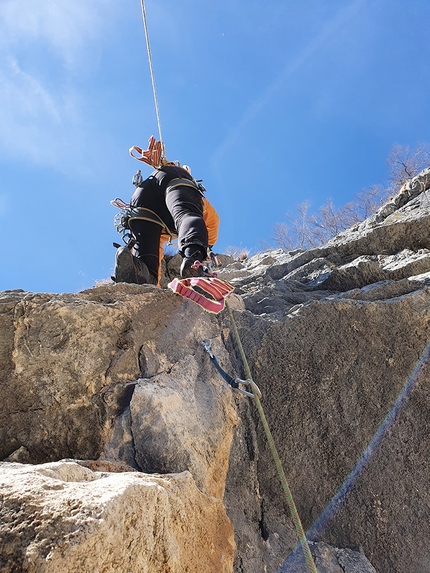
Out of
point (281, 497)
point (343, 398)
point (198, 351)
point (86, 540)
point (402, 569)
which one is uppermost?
point (198, 351)

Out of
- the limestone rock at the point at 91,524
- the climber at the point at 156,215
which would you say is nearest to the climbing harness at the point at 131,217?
the climber at the point at 156,215

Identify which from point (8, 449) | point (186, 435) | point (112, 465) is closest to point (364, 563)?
point (186, 435)

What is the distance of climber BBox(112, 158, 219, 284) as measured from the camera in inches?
128

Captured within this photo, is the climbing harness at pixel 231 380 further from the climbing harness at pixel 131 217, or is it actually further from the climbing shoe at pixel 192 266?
the climbing harness at pixel 131 217

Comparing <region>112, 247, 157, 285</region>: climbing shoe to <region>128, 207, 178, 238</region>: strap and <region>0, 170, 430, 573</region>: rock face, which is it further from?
<region>0, 170, 430, 573</region>: rock face

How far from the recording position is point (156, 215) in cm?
374

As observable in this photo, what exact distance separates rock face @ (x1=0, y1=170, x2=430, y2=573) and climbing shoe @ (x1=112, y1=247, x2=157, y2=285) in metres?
0.90

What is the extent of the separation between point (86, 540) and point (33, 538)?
4.4 inches

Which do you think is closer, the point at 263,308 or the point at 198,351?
the point at 198,351

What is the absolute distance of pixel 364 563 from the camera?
173cm

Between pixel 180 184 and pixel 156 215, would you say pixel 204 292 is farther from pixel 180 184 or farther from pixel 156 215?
pixel 156 215

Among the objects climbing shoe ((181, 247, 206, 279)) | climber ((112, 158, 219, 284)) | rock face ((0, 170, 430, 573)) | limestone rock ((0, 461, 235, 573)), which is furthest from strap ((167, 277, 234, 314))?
limestone rock ((0, 461, 235, 573))

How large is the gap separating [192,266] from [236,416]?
0.98m

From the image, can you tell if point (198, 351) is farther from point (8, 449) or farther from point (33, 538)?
point (33, 538)
